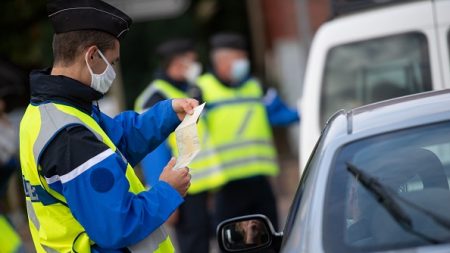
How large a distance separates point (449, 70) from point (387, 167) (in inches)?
109

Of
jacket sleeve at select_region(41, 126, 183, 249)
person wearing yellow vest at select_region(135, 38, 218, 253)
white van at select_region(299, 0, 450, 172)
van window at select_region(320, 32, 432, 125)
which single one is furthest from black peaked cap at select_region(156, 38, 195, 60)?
jacket sleeve at select_region(41, 126, 183, 249)

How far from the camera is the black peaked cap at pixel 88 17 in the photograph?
14.2 feet

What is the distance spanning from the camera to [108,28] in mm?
4348

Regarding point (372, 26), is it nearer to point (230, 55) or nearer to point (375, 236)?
point (230, 55)

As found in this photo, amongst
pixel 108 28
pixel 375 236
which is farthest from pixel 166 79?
pixel 375 236

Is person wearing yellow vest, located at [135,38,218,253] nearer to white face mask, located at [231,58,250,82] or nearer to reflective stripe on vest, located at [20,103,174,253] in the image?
white face mask, located at [231,58,250,82]

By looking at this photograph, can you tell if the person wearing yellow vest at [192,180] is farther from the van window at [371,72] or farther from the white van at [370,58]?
the van window at [371,72]

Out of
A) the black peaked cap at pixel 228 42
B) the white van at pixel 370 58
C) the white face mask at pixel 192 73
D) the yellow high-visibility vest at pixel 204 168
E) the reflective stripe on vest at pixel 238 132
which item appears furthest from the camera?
the black peaked cap at pixel 228 42

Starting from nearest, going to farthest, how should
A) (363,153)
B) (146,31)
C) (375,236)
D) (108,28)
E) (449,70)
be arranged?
(375,236) < (363,153) < (108,28) < (449,70) < (146,31)

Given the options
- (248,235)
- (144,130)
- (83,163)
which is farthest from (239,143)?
(83,163)

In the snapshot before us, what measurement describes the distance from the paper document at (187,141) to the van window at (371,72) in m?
2.58

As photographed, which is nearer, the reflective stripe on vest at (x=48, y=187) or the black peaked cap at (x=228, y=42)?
the reflective stripe on vest at (x=48, y=187)

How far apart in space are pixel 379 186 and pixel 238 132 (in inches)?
176

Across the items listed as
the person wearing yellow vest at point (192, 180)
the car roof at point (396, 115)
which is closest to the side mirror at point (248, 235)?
the car roof at point (396, 115)
